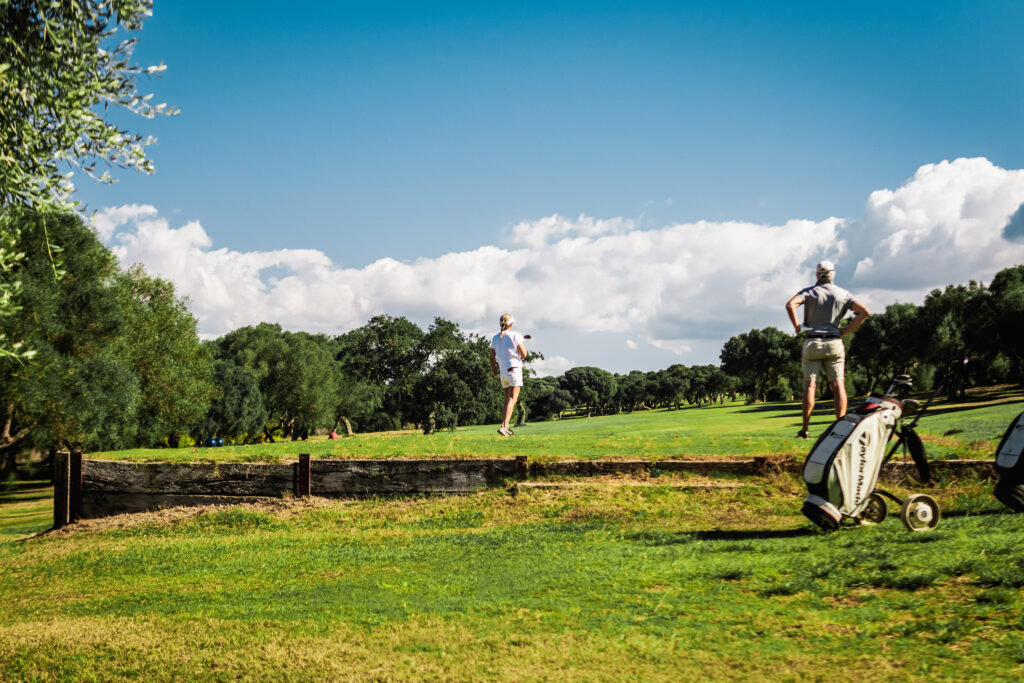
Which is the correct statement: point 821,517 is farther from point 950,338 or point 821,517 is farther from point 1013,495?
point 950,338

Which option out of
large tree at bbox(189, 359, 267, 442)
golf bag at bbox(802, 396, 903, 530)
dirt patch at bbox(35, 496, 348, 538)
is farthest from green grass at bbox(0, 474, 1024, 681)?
large tree at bbox(189, 359, 267, 442)

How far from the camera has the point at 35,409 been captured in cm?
3584

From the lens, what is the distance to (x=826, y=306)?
437 inches

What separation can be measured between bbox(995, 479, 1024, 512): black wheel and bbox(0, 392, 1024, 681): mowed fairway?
0.17 meters

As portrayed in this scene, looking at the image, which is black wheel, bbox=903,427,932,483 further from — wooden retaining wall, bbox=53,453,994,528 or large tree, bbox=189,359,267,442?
large tree, bbox=189,359,267,442

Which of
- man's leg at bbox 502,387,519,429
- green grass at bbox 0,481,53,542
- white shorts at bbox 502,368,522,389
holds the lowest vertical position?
green grass at bbox 0,481,53,542

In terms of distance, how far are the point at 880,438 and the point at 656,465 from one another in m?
5.16

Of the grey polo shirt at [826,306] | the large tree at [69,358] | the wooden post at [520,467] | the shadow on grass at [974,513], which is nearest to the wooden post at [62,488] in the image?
the wooden post at [520,467]

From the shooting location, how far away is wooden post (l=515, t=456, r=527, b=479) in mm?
13117

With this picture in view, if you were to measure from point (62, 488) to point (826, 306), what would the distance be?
15767 millimetres

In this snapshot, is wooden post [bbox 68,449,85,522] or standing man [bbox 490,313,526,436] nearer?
wooden post [bbox 68,449,85,522]

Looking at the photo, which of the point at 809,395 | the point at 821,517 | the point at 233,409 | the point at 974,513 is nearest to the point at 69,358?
the point at 233,409

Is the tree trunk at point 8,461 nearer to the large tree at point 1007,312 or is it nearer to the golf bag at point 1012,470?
the golf bag at point 1012,470

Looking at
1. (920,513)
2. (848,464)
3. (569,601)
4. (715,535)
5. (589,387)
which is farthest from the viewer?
(589,387)
